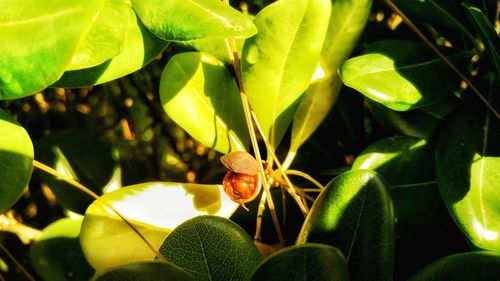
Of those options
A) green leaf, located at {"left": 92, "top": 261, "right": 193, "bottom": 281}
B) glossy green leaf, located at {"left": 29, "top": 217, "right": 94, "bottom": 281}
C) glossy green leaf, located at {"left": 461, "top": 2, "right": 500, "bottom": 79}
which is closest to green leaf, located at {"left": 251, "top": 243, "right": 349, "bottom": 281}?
green leaf, located at {"left": 92, "top": 261, "right": 193, "bottom": 281}

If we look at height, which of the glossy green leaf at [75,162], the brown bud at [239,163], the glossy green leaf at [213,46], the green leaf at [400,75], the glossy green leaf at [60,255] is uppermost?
the green leaf at [400,75]

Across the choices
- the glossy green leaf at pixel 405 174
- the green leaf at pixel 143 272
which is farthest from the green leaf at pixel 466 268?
the green leaf at pixel 143 272

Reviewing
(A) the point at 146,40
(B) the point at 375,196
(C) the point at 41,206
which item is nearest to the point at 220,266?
(B) the point at 375,196

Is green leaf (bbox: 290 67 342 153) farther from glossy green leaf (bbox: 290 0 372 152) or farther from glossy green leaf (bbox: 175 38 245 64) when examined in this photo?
glossy green leaf (bbox: 175 38 245 64)

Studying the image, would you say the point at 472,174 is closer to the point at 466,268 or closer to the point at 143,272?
the point at 466,268

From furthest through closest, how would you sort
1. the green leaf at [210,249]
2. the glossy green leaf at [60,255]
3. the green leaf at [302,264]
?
the glossy green leaf at [60,255], the green leaf at [210,249], the green leaf at [302,264]

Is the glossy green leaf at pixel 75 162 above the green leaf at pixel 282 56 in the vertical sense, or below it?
below

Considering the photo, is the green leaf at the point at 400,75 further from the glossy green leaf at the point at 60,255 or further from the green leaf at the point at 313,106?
the glossy green leaf at the point at 60,255
